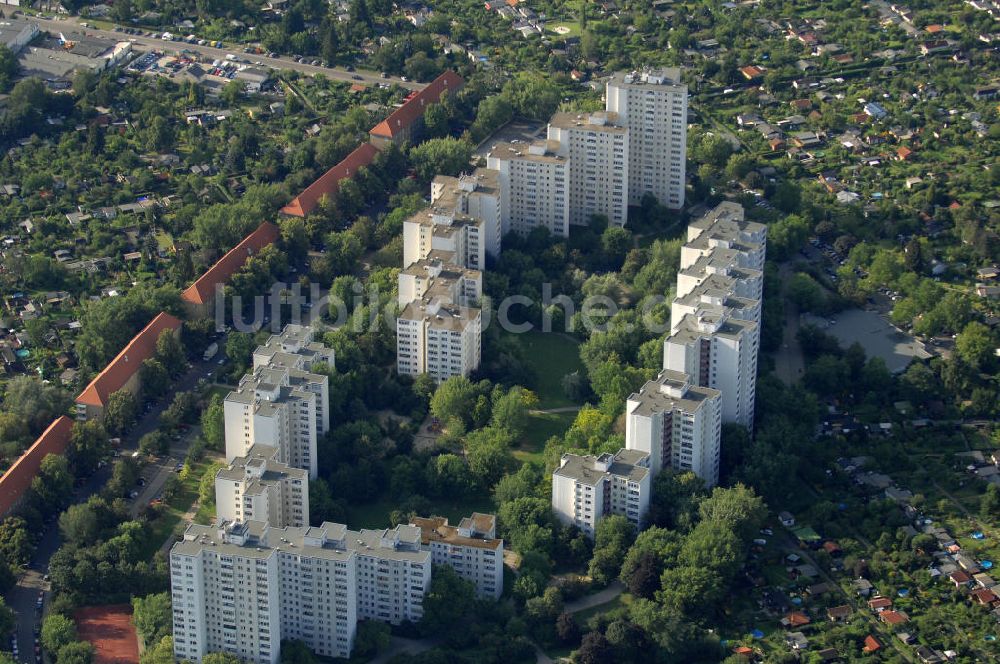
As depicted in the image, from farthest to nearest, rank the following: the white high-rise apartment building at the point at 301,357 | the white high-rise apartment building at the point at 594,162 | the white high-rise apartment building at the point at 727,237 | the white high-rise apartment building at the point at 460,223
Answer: the white high-rise apartment building at the point at 594,162 → the white high-rise apartment building at the point at 460,223 → the white high-rise apartment building at the point at 727,237 → the white high-rise apartment building at the point at 301,357

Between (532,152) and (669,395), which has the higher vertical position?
(532,152)

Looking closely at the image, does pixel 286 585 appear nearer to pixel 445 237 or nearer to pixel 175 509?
pixel 175 509

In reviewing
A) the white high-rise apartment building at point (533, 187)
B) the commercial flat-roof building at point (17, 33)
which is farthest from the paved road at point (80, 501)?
the commercial flat-roof building at point (17, 33)

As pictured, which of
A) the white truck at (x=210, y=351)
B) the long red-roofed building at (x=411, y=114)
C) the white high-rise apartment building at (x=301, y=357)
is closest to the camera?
the white high-rise apartment building at (x=301, y=357)

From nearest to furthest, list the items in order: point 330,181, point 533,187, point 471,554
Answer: point 471,554
point 533,187
point 330,181

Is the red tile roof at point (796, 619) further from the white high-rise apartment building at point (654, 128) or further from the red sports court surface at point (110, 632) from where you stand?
the white high-rise apartment building at point (654, 128)

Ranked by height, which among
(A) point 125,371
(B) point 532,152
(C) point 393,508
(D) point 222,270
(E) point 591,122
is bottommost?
(C) point 393,508

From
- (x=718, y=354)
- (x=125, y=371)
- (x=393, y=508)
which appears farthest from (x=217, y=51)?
(x=718, y=354)
